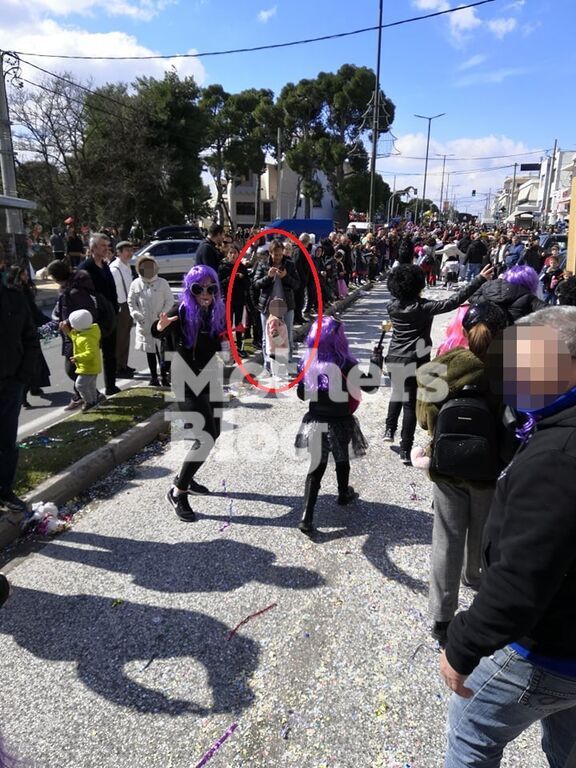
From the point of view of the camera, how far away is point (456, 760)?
164 cm

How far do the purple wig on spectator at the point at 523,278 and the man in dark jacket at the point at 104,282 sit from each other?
4463 millimetres

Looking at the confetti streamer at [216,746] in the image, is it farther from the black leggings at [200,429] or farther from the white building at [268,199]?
the white building at [268,199]

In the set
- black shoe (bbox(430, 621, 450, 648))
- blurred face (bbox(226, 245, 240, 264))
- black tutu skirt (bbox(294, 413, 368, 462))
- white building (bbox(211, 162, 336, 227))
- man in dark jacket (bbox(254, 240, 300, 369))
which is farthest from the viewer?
white building (bbox(211, 162, 336, 227))

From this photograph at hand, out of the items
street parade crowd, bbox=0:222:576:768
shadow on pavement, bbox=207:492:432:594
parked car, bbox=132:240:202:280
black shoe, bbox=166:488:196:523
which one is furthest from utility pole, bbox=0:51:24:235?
shadow on pavement, bbox=207:492:432:594

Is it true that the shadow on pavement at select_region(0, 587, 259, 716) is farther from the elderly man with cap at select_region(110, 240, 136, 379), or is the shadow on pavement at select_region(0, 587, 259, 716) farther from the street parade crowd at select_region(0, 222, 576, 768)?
the elderly man with cap at select_region(110, 240, 136, 379)

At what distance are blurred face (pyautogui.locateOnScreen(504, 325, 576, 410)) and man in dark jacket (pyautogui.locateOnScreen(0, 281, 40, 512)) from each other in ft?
10.9

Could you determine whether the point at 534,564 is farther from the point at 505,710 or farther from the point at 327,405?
the point at 327,405

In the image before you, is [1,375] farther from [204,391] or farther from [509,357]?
[509,357]

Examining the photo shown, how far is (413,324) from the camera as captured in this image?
484 cm

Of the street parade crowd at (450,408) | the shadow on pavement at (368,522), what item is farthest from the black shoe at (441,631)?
the shadow on pavement at (368,522)

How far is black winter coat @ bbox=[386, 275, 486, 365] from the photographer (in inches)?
190

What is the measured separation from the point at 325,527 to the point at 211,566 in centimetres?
93

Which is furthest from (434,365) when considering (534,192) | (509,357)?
(534,192)

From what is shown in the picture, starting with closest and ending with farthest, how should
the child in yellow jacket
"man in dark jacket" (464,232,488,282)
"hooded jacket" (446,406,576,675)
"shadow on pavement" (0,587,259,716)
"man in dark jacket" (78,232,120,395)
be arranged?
1. "hooded jacket" (446,406,576,675)
2. "shadow on pavement" (0,587,259,716)
3. the child in yellow jacket
4. "man in dark jacket" (78,232,120,395)
5. "man in dark jacket" (464,232,488,282)
